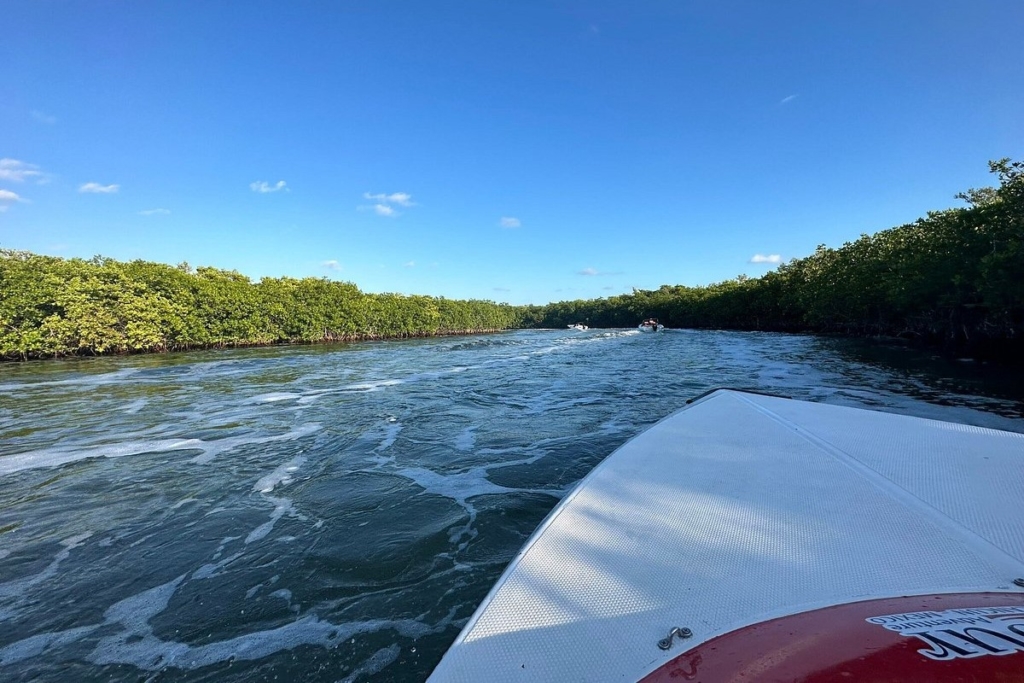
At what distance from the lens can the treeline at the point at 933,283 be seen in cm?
1500

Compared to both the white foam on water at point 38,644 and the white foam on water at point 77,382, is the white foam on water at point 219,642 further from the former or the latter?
the white foam on water at point 77,382

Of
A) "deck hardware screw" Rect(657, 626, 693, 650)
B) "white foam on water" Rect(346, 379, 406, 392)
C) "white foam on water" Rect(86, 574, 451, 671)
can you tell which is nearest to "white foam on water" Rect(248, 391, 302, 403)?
"white foam on water" Rect(346, 379, 406, 392)

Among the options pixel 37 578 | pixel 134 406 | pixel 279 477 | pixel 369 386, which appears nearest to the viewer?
pixel 37 578

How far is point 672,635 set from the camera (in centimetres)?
157

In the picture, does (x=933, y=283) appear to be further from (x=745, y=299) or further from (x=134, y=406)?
(x=745, y=299)

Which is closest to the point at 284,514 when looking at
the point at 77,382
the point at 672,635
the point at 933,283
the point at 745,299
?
the point at 672,635

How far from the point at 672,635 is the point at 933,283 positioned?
2546 cm

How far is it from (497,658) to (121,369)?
890 inches

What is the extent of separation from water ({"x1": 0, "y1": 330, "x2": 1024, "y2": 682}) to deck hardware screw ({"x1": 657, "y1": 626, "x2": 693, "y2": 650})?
1.31 m

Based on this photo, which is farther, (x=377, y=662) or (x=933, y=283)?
(x=933, y=283)

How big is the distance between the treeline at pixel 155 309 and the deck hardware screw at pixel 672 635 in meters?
32.3

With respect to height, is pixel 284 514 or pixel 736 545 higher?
pixel 736 545

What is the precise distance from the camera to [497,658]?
1.54 meters

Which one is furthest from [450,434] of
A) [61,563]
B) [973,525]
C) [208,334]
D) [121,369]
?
[208,334]
